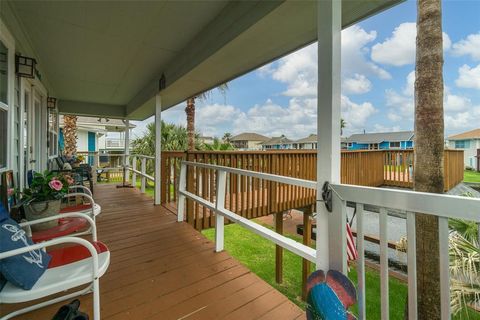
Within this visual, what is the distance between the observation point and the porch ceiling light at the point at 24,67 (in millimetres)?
2600

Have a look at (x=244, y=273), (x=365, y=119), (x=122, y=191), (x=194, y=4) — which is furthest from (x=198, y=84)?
(x=365, y=119)

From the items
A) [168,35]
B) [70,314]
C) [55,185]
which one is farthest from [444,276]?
[168,35]

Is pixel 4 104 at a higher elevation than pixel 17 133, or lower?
higher

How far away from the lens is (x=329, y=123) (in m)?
1.35

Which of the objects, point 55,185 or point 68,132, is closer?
point 55,185

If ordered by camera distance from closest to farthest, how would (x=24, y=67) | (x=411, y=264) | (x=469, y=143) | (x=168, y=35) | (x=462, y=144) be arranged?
(x=411, y=264), (x=24, y=67), (x=168, y=35), (x=469, y=143), (x=462, y=144)

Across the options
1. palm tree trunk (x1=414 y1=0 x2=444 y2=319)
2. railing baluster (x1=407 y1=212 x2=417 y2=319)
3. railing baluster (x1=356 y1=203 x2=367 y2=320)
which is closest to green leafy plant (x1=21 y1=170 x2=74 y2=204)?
railing baluster (x1=356 y1=203 x2=367 y2=320)

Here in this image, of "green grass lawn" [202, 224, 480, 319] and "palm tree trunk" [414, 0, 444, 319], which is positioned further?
"green grass lawn" [202, 224, 480, 319]

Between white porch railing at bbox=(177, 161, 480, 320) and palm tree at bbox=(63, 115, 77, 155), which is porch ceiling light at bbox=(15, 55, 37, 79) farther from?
palm tree at bbox=(63, 115, 77, 155)

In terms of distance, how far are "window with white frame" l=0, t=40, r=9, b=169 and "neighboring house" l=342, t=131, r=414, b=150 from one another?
29.2m

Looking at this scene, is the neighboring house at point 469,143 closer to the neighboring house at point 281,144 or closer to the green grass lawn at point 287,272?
the green grass lawn at point 287,272

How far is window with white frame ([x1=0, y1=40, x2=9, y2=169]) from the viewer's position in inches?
88.5

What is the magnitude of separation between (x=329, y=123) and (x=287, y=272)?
20.7 feet

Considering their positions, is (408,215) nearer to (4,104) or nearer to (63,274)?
(63,274)
